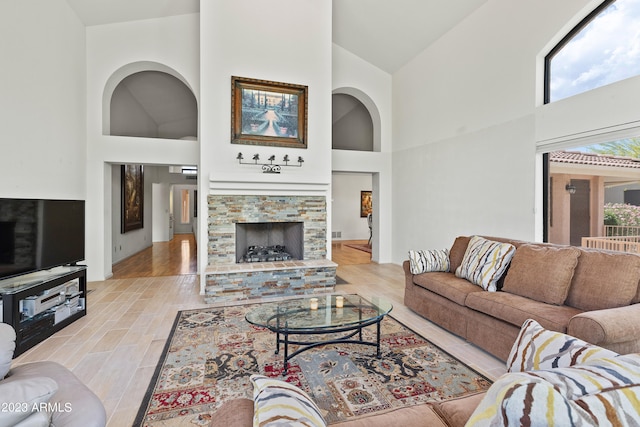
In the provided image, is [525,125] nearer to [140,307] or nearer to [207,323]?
[207,323]

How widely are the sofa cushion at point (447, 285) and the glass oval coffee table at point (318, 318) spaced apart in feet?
2.38

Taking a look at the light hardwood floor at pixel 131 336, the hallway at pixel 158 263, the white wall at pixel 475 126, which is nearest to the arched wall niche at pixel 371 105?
the white wall at pixel 475 126

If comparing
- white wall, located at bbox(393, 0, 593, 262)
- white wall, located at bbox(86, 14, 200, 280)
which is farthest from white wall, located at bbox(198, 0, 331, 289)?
white wall, located at bbox(393, 0, 593, 262)

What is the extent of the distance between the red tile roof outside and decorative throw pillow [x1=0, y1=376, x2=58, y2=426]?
4748mm

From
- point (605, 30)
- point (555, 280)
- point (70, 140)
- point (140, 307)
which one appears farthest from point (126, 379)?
point (605, 30)

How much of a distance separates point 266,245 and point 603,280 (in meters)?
4.40

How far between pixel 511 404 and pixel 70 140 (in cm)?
553

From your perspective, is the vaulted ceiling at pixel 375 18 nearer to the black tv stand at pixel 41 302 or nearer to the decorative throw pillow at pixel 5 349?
the black tv stand at pixel 41 302

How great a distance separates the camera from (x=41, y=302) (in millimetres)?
2812

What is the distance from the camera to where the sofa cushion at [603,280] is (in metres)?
2.10

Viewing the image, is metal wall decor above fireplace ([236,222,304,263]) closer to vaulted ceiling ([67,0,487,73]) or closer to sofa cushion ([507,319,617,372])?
vaulted ceiling ([67,0,487,73])

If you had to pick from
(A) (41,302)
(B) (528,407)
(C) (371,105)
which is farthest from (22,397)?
(C) (371,105)

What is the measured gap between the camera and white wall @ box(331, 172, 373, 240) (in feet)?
33.9

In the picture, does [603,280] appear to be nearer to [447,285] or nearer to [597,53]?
[447,285]
